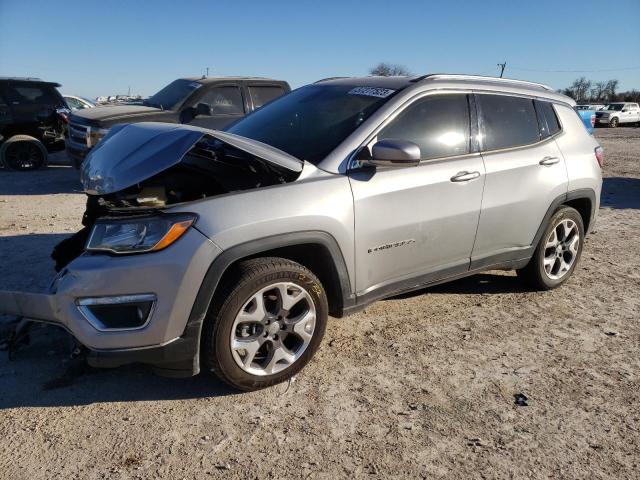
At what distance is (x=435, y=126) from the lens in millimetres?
3604

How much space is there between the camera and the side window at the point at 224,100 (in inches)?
353

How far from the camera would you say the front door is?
318 centimetres

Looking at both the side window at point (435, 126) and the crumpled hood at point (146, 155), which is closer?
the crumpled hood at point (146, 155)

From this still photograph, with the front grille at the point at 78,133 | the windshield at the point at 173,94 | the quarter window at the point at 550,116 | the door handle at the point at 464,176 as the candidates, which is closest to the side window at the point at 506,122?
the quarter window at the point at 550,116

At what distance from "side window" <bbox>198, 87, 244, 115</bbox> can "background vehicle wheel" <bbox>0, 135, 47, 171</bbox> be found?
4.18m

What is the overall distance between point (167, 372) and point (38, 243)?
3605 mm

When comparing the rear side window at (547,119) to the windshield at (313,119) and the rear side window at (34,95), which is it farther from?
the rear side window at (34,95)

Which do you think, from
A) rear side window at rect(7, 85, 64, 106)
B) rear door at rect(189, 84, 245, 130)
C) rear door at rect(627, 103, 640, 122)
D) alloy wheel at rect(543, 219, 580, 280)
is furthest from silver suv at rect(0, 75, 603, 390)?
rear door at rect(627, 103, 640, 122)

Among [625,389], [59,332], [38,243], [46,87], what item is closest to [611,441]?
[625,389]

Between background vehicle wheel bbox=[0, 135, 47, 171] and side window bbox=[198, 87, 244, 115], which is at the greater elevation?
side window bbox=[198, 87, 244, 115]

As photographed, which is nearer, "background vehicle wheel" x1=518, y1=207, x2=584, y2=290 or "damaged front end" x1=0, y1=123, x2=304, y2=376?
"damaged front end" x1=0, y1=123, x2=304, y2=376

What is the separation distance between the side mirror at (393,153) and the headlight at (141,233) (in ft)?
3.85

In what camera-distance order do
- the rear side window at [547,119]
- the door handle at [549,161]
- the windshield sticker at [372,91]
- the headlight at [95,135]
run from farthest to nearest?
the headlight at [95,135]
the rear side window at [547,119]
the door handle at [549,161]
the windshield sticker at [372,91]

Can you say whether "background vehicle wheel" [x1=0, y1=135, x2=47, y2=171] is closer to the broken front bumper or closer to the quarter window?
the broken front bumper
